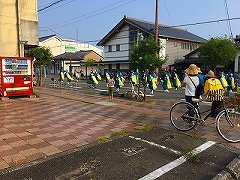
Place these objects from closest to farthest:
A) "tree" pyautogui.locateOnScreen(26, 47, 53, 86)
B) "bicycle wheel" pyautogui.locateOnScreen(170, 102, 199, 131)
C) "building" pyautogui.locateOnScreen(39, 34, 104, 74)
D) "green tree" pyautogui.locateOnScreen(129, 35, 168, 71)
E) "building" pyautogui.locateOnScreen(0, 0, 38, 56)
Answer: "bicycle wheel" pyautogui.locateOnScreen(170, 102, 199, 131) < "building" pyautogui.locateOnScreen(0, 0, 38, 56) < "green tree" pyautogui.locateOnScreen(129, 35, 168, 71) < "tree" pyautogui.locateOnScreen(26, 47, 53, 86) < "building" pyautogui.locateOnScreen(39, 34, 104, 74)

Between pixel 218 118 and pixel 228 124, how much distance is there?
1.26 ft

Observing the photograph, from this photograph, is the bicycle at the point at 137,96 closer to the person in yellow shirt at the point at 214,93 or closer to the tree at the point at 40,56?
the person in yellow shirt at the point at 214,93

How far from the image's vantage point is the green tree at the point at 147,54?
11414 millimetres

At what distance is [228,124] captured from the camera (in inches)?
205

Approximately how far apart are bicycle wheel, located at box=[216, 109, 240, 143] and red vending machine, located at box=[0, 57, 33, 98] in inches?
373

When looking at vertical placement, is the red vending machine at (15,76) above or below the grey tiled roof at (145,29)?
below

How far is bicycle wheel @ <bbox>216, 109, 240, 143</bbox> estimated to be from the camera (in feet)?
16.7

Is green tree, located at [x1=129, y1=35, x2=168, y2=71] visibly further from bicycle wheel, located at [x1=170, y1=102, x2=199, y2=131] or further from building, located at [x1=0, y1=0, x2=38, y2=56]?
building, located at [x1=0, y1=0, x2=38, y2=56]

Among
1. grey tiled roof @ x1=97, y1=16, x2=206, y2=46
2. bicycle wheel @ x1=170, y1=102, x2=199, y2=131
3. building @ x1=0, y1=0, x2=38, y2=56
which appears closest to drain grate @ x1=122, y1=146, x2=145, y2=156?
bicycle wheel @ x1=170, y1=102, x2=199, y2=131

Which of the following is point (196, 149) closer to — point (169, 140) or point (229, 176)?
point (169, 140)

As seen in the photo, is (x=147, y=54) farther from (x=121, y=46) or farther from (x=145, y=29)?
(x=121, y=46)

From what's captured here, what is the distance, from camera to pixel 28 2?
11922 mm

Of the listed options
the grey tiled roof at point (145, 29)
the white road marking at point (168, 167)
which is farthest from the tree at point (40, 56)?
the white road marking at point (168, 167)

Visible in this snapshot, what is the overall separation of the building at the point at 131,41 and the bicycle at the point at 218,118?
81.4ft
